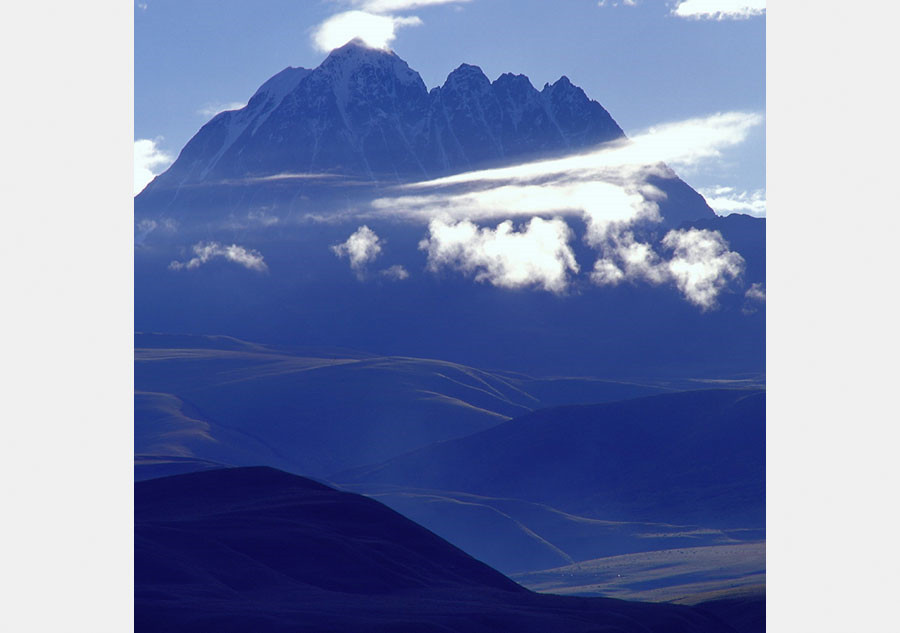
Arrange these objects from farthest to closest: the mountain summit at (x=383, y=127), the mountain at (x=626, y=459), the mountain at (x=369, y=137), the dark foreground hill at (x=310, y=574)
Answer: the mountain at (x=626, y=459) < the mountain at (x=369, y=137) < the mountain summit at (x=383, y=127) < the dark foreground hill at (x=310, y=574)

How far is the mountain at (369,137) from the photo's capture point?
56.7m

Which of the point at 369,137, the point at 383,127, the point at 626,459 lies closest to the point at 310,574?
the point at 383,127

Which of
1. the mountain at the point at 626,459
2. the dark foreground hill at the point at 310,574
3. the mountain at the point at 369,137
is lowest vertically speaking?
the dark foreground hill at the point at 310,574

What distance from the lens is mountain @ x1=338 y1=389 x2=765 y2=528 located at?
314 feet

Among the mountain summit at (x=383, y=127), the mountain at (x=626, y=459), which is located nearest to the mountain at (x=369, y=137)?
the mountain summit at (x=383, y=127)

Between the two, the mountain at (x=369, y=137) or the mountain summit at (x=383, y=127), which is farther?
the mountain at (x=369, y=137)

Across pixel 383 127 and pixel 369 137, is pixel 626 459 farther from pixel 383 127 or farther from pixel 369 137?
pixel 383 127

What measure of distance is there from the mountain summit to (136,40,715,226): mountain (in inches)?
5.6

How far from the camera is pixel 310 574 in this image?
39375mm

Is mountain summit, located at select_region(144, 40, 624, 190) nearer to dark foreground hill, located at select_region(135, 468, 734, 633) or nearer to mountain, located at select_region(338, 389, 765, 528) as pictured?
dark foreground hill, located at select_region(135, 468, 734, 633)

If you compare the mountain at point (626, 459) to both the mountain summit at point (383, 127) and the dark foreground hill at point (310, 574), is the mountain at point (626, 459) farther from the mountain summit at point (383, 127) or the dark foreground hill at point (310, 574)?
the dark foreground hill at point (310, 574)

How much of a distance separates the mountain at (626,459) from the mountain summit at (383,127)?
88.8 ft

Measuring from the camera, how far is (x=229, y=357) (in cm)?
8838
